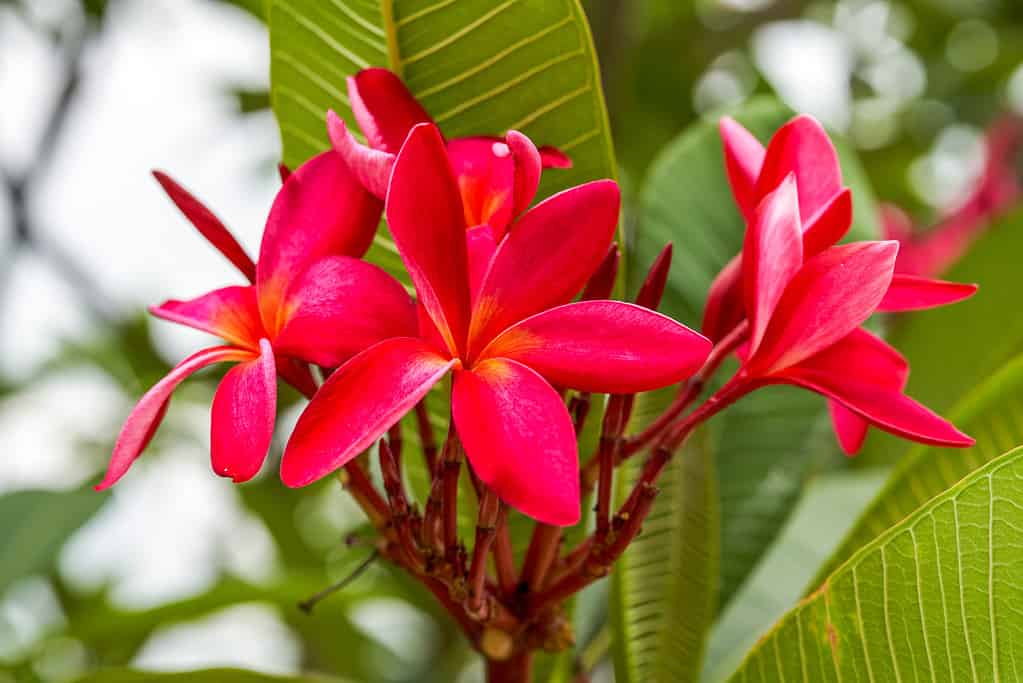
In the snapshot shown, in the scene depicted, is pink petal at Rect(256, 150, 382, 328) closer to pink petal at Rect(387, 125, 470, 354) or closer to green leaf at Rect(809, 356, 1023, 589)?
pink petal at Rect(387, 125, 470, 354)

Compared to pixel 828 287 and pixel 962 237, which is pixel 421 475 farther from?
pixel 962 237

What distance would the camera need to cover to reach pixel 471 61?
60 centimetres

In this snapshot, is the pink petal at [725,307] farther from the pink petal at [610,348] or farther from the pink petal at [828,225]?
the pink petal at [610,348]

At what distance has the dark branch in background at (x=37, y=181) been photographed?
1405 mm

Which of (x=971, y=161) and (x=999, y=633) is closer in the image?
(x=999, y=633)

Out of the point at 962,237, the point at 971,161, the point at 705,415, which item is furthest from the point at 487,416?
the point at 971,161

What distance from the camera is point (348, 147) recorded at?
0.50 meters

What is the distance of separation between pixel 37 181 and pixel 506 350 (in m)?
1.16

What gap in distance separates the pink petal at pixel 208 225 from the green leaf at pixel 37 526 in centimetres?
49

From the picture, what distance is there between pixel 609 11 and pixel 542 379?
843mm

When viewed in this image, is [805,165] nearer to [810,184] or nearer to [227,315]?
[810,184]

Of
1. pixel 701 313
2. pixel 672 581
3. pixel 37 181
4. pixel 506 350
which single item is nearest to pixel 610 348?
pixel 506 350

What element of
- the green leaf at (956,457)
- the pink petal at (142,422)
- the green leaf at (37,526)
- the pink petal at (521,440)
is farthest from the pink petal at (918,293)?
the green leaf at (37,526)

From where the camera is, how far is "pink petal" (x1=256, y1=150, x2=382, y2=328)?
1.62ft
